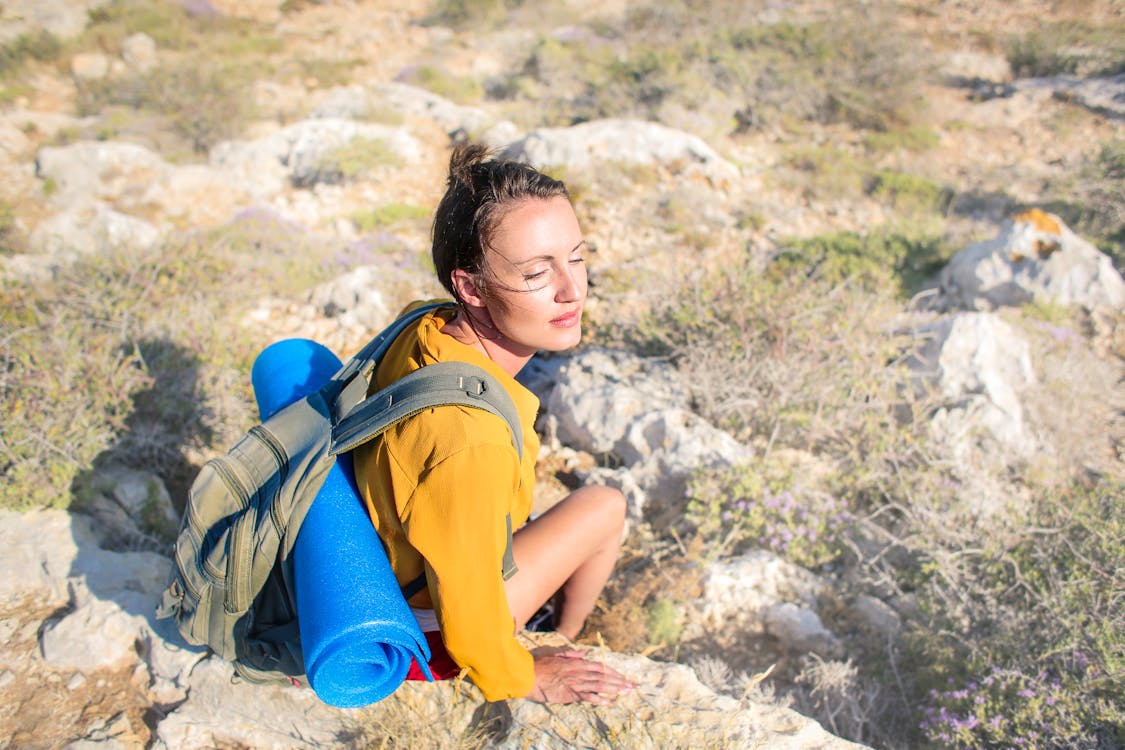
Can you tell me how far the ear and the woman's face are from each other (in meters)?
0.03

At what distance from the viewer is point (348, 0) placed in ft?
50.5

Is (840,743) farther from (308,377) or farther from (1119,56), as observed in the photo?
(1119,56)

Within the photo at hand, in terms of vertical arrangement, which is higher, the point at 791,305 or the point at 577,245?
the point at 577,245

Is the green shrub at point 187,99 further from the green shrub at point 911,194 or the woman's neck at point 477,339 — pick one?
the woman's neck at point 477,339

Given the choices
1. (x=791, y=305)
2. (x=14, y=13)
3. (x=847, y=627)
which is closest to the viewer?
(x=847, y=627)

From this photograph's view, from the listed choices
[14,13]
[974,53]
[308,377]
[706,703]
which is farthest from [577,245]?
[14,13]

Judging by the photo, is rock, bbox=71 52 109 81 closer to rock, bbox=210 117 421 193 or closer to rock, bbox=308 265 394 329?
rock, bbox=210 117 421 193

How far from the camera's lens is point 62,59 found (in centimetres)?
1165

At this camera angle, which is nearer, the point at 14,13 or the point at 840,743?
the point at 840,743

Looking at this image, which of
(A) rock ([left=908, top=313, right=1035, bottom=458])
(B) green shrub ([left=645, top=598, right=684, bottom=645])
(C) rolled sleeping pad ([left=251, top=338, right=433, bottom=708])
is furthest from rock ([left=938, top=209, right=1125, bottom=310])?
(C) rolled sleeping pad ([left=251, top=338, right=433, bottom=708])

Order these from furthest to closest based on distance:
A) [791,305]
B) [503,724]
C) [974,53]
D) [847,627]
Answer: [974,53] < [791,305] < [847,627] < [503,724]

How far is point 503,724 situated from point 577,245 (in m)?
1.31

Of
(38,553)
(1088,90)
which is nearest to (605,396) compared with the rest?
(38,553)

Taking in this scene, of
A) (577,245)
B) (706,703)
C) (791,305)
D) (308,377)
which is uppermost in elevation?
(577,245)
